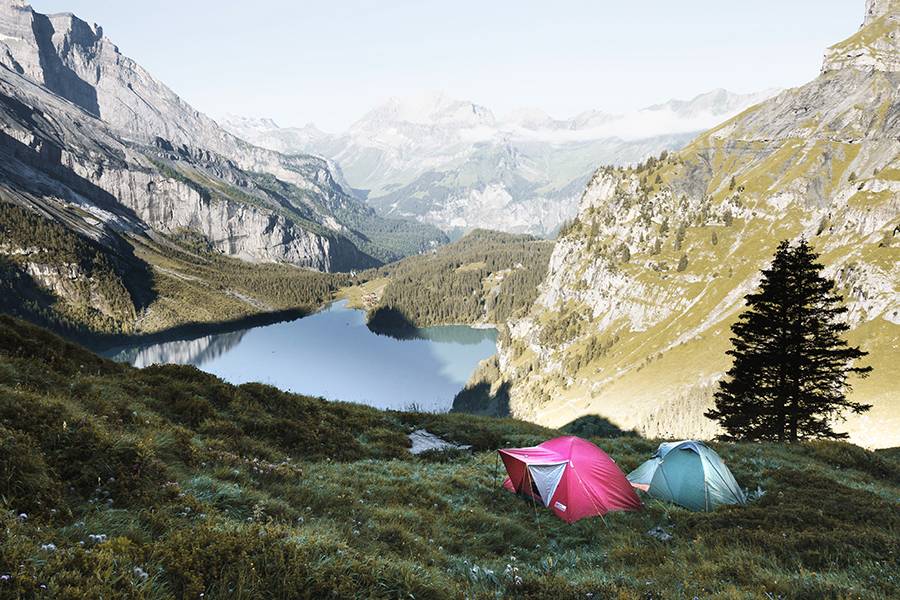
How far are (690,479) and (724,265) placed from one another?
475 feet

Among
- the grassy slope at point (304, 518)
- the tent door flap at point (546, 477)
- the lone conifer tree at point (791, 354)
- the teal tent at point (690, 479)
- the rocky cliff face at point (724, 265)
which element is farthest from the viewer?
the rocky cliff face at point (724, 265)

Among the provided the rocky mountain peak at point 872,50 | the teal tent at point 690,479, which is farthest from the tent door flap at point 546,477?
the rocky mountain peak at point 872,50

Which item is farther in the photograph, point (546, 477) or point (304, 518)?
point (546, 477)

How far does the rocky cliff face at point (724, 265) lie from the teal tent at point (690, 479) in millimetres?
51281

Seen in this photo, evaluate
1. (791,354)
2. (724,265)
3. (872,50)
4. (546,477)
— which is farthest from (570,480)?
(872,50)

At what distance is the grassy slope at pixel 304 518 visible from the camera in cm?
629

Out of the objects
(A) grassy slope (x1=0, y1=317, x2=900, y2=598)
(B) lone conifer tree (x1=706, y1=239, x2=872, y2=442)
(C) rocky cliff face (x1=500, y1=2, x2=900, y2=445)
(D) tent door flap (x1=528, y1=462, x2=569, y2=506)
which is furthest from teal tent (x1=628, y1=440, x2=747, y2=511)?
(C) rocky cliff face (x1=500, y1=2, x2=900, y2=445)

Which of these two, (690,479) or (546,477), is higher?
(546,477)

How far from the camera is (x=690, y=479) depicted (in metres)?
16.9

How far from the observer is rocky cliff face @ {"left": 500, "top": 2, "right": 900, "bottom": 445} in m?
85.8

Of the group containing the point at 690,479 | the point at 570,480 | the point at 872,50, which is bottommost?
the point at 690,479

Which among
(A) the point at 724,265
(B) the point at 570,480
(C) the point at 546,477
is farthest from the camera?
(A) the point at 724,265

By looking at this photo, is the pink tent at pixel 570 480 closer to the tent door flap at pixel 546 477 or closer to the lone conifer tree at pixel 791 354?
the tent door flap at pixel 546 477

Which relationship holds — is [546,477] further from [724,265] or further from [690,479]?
[724,265]
